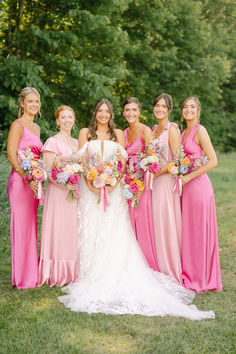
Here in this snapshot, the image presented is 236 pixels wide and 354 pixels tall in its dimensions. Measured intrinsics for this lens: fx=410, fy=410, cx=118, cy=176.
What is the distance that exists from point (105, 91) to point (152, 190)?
21.9ft

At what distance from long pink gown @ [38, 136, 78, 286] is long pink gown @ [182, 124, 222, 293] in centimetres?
154

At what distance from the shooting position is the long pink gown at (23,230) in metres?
5.41

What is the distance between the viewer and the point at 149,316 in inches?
179

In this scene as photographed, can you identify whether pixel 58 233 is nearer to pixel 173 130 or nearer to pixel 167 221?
pixel 167 221

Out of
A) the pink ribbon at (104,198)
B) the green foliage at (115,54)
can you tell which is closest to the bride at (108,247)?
the pink ribbon at (104,198)

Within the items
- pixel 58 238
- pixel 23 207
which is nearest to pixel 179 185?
pixel 58 238

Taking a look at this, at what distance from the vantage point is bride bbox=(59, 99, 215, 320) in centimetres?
507

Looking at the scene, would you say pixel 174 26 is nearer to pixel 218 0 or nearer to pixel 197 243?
pixel 218 0

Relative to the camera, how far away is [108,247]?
547 centimetres

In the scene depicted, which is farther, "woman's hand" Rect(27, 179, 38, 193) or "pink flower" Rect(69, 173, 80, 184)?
"woman's hand" Rect(27, 179, 38, 193)

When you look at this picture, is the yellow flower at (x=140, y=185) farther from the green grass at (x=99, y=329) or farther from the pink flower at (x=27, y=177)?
the green grass at (x=99, y=329)

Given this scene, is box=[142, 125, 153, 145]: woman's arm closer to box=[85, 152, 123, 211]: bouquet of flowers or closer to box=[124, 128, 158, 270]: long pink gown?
box=[124, 128, 158, 270]: long pink gown

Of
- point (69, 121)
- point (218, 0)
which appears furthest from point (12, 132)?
point (218, 0)

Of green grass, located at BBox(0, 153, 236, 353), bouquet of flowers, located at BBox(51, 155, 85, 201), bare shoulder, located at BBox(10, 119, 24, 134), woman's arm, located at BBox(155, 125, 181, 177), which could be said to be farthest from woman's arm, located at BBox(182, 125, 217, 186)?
bare shoulder, located at BBox(10, 119, 24, 134)
